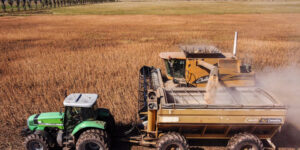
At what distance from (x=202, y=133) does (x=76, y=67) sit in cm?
1162

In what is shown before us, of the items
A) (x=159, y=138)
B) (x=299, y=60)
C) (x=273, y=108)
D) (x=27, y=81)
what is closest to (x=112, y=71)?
(x=27, y=81)

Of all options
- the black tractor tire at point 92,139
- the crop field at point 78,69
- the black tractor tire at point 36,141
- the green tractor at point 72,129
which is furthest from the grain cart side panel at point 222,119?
the black tractor tire at point 36,141

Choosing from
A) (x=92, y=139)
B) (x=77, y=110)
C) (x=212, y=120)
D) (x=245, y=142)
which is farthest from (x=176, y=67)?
(x=92, y=139)

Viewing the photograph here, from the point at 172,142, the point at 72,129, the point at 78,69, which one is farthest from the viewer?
the point at 78,69

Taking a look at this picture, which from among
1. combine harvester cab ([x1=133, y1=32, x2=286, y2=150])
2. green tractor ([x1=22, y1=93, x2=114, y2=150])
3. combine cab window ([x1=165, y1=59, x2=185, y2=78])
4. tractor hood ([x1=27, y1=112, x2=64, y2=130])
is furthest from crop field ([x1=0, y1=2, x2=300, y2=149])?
combine harvester cab ([x1=133, y1=32, x2=286, y2=150])

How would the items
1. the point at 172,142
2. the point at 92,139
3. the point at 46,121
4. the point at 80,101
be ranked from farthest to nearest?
the point at 46,121, the point at 80,101, the point at 172,142, the point at 92,139

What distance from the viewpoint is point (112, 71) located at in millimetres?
14547

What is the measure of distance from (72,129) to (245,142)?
533 centimetres

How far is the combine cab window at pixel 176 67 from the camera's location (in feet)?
31.7

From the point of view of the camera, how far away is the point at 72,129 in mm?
6543

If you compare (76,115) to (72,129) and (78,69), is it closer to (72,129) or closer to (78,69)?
(72,129)

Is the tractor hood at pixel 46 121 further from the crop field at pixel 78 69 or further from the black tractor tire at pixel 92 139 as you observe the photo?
the crop field at pixel 78 69

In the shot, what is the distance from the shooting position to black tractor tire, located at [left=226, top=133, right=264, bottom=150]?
6.10 metres

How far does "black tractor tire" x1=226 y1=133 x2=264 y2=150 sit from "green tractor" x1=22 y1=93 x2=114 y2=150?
3.78m
